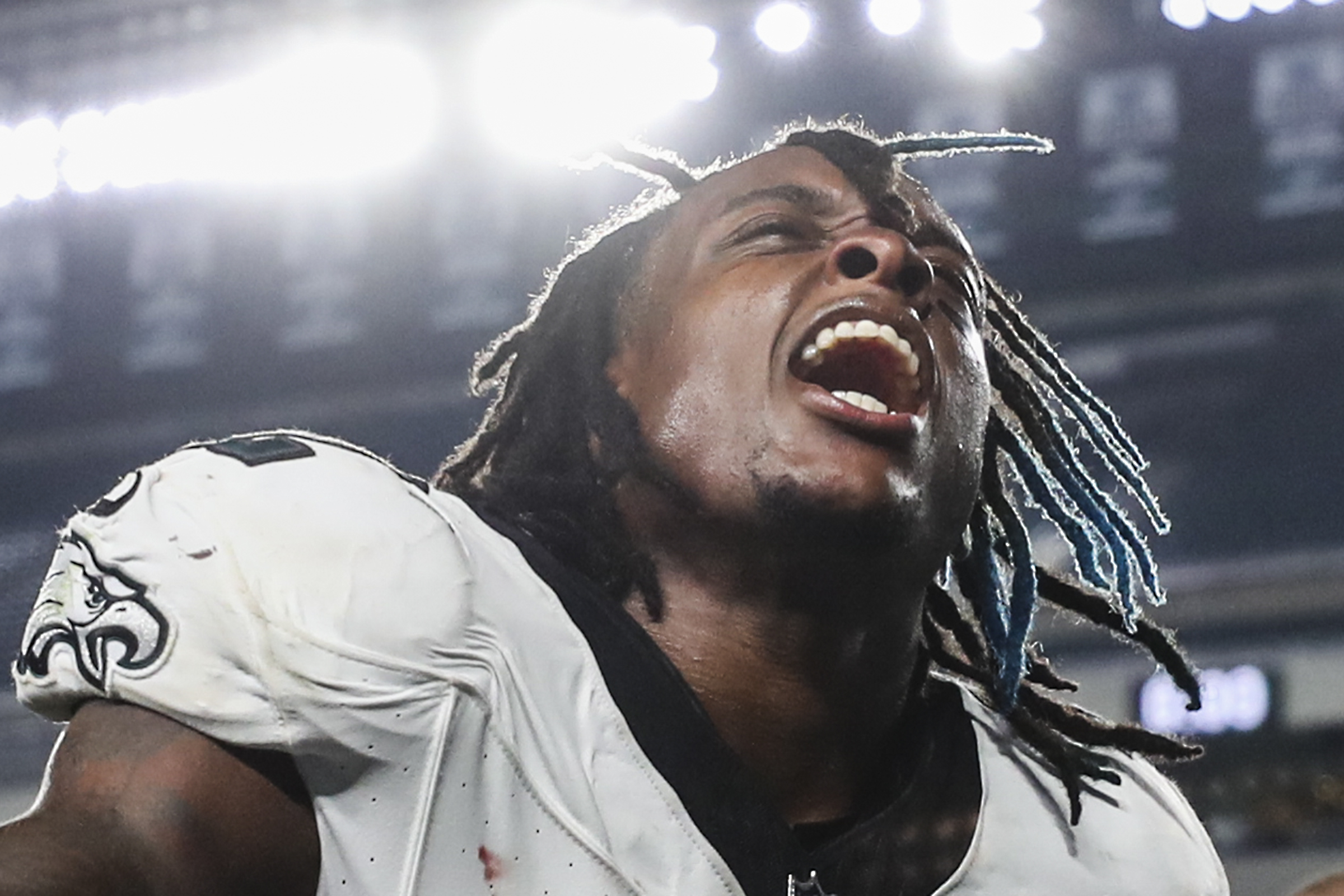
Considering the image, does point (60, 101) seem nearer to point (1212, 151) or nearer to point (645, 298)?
point (1212, 151)

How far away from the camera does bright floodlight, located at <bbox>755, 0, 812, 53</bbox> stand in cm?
548

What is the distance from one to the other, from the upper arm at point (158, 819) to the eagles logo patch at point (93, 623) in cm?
4

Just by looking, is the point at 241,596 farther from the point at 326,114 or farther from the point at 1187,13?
the point at 326,114

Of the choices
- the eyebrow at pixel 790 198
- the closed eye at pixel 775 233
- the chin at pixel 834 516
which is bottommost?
the chin at pixel 834 516

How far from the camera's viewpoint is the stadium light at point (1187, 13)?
5227 mm

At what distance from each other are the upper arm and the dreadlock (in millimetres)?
442

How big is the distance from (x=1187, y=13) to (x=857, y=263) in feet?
13.1

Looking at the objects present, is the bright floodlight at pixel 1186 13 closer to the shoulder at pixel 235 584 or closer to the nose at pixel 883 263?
the nose at pixel 883 263

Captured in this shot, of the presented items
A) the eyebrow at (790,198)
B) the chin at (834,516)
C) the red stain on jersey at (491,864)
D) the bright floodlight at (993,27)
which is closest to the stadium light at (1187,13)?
the bright floodlight at (993,27)

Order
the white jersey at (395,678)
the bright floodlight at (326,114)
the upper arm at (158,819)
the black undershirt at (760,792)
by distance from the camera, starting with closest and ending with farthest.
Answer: the upper arm at (158,819)
the white jersey at (395,678)
the black undershirt at (760,792)
the bright floodlight at (326,114)

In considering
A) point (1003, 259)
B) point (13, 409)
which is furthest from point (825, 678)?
point (13, 409)

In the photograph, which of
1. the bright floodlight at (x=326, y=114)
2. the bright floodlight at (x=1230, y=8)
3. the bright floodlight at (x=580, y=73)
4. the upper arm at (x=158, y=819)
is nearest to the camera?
the upper arm at (x=158, y=819)

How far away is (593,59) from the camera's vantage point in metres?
5.69

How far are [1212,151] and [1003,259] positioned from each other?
2.27ft
